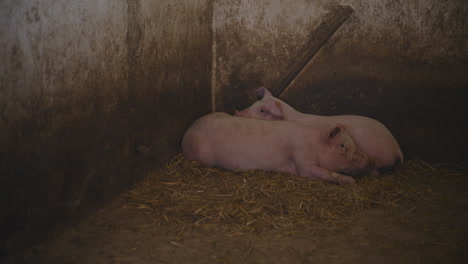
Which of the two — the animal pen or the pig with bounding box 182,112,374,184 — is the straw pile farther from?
the pig with bounding box 182,112,374,184

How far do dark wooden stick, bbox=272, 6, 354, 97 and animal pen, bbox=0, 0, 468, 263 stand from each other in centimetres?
2

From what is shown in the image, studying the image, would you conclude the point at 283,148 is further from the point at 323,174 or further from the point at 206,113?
the point at 206,113

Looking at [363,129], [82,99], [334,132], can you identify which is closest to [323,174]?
[334,132]

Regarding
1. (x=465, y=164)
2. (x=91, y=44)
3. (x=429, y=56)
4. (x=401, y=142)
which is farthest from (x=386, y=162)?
(x=91, y=44)

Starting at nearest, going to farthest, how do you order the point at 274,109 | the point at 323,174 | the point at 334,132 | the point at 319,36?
the point at 323,174 → the point at 334,132 → the point at 274,109 → the point at 319,36

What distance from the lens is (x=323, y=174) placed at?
480 cm

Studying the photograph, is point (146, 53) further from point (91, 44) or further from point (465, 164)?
point (465, 164)

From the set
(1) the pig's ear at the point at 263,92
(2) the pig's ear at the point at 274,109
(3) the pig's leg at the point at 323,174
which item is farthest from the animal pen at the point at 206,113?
(2) the pig's ear at the point at 274,109

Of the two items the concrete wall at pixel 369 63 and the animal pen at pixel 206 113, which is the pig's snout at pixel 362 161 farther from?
the concrete wall at pixel 369 63

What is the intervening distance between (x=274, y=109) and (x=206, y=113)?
1032 millimetres

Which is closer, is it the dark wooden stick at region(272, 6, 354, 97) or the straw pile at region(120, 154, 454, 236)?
the straw pile at region(120, 154, 454, 236)

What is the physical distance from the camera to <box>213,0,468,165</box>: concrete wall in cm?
529

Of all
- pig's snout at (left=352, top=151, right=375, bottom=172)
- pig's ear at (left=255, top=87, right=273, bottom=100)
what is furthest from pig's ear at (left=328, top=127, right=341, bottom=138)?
pig's ear at (left=255, top=87, right=273, bottom=100)

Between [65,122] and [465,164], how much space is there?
4.52m
